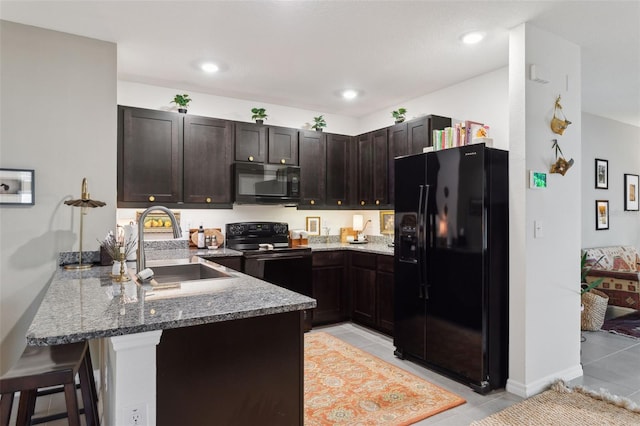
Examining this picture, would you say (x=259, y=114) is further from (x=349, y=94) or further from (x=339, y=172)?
(x=339, y=172)

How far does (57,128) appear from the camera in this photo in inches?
114

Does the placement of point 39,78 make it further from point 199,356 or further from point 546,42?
point 546,42

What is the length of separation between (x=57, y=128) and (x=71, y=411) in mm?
2184

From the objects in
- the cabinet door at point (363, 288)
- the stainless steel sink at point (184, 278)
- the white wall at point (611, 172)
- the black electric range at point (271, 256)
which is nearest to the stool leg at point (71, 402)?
the stainless steel sink at point (184, 278)

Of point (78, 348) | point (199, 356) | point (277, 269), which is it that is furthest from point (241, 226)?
point (199, 356)

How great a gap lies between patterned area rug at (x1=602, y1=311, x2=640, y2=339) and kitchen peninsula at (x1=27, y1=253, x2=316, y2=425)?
432cm

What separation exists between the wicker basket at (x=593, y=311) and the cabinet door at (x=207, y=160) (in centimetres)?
410

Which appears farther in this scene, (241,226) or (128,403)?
(241,226)

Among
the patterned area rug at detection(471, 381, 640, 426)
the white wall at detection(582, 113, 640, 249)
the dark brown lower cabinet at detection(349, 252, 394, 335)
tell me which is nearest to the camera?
the patterned area rug at detection(471, 381, 640, 426)

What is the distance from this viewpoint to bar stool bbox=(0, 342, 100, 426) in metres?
1.51

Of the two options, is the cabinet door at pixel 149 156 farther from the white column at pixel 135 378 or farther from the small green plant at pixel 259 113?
the white column at pixel 135 378

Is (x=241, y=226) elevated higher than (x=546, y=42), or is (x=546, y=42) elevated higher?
(x=546, y=42)

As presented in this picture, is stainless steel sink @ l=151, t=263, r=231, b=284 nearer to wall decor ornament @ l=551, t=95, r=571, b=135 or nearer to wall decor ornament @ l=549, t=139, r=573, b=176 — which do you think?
wall decor ornament @ l=549, t=139, r=573, b=176

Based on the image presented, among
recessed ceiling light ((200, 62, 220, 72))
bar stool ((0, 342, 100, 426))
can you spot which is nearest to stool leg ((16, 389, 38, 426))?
bar stool ((0, 342, 100, 426))
